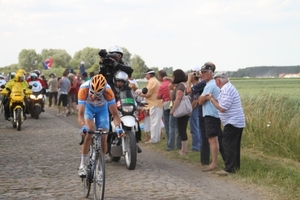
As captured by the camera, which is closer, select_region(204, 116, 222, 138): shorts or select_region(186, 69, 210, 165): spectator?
select_region(204, 116, 222, 138): shorts

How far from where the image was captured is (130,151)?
38.1 ft

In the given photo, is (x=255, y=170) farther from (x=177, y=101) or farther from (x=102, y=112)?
(x=102, y=112)

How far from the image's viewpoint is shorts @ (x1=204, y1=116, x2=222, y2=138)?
38.0 ft

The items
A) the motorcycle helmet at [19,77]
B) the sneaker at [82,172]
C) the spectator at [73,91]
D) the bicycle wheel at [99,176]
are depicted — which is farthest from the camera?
the spectator at [73,91]

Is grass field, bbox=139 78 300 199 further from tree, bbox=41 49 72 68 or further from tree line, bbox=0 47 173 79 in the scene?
tree, bbox=41 49 72 68

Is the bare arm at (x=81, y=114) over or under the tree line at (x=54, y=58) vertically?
under

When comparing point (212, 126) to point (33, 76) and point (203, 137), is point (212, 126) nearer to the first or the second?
point (203, 137)

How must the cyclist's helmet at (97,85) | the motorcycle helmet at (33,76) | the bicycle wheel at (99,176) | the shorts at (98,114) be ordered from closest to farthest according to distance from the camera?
the bicycle wheel at (99,176) → the cyclist's helmet at (97,85) → the shorts at (98,114) → the motorcycle helmet at (33,76)

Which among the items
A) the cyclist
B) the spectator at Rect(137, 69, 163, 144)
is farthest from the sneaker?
the spectator at Rect(137, 69, 163, 144)

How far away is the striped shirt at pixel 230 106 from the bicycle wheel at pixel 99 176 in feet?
11.2

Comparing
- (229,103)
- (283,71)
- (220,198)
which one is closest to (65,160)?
(229,103)

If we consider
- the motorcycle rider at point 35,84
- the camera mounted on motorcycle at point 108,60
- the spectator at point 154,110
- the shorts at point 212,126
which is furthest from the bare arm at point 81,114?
the motorcycle rider at point 35,84

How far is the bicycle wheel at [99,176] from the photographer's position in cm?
805

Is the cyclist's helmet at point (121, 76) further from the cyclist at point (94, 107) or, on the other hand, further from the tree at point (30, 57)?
the tree at point (30, 57)
